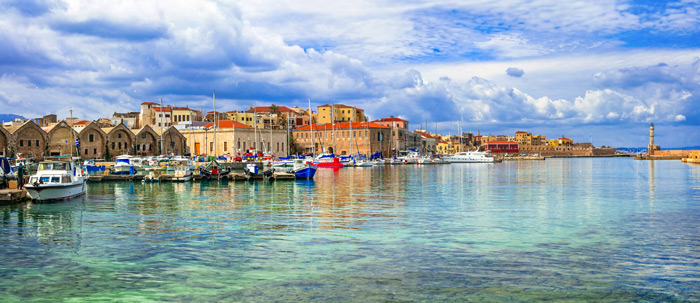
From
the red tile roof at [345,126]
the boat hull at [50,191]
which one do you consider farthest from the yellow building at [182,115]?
the boat hull at [50,191]

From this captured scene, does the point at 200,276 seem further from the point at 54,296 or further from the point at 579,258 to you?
the point at 579,258

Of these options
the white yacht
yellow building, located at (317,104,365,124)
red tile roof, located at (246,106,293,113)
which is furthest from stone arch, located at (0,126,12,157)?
the white yacht

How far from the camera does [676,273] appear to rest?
519 inches

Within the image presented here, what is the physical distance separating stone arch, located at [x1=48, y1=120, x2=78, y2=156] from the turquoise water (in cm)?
5325

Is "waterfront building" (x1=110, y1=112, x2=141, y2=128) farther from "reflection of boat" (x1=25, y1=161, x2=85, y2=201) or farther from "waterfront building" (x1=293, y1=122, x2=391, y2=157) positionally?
"reflection of boat" (x1=25, y1=161, x2=85, y2=201)

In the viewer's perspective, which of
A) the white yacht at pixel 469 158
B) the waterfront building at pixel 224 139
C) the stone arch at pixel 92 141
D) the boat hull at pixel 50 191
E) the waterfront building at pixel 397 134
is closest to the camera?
the boat hull at pixel 50 191

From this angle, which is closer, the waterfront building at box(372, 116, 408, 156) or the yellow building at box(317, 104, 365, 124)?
the waterfront building at box(372, 116, 408, 156)

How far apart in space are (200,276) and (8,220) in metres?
13.9

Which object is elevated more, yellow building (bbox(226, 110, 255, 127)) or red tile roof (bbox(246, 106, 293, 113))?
red tile roof (bbox(246, 106, 293, 113))

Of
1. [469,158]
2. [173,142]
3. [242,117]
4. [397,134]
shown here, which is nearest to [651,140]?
[469,158]

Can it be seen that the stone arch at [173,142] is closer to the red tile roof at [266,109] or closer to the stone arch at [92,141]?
the stone arch at [92,141]

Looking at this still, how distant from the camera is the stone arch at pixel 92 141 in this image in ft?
258

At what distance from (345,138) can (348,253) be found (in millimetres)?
108454

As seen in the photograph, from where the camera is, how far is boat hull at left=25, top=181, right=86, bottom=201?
94.0 feet
